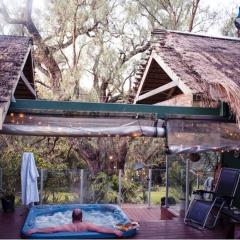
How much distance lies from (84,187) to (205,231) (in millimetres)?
4709

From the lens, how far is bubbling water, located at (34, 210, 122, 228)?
8.60m

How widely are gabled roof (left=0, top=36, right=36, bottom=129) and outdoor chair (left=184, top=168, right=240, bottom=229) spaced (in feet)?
12.9

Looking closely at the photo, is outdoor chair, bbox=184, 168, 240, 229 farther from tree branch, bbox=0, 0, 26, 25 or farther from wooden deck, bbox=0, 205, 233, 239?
tree branch, bbox=0, 0, 26, 25

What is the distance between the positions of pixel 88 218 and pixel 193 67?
442 centimetres

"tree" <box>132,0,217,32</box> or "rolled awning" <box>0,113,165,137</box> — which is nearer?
"rolled awning" <box>0,113,165,137</box>

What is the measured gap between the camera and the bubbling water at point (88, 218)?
8602 mm

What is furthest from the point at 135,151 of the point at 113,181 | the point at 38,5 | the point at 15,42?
the point at 15,42

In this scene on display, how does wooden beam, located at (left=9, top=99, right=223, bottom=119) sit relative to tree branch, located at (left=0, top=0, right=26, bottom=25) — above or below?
below

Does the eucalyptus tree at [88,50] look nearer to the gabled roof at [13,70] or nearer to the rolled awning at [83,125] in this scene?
the gabled roof at [13,70]

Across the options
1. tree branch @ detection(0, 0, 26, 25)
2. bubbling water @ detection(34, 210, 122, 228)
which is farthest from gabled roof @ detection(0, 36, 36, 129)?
tree branch @ detection(0, 0, 26, 25)

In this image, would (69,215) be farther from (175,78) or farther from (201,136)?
(175,78)

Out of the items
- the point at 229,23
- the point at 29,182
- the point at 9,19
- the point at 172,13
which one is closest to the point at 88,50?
the point at 9,19

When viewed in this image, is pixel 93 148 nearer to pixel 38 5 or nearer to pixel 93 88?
pixel 93 88

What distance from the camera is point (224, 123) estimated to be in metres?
6.81
